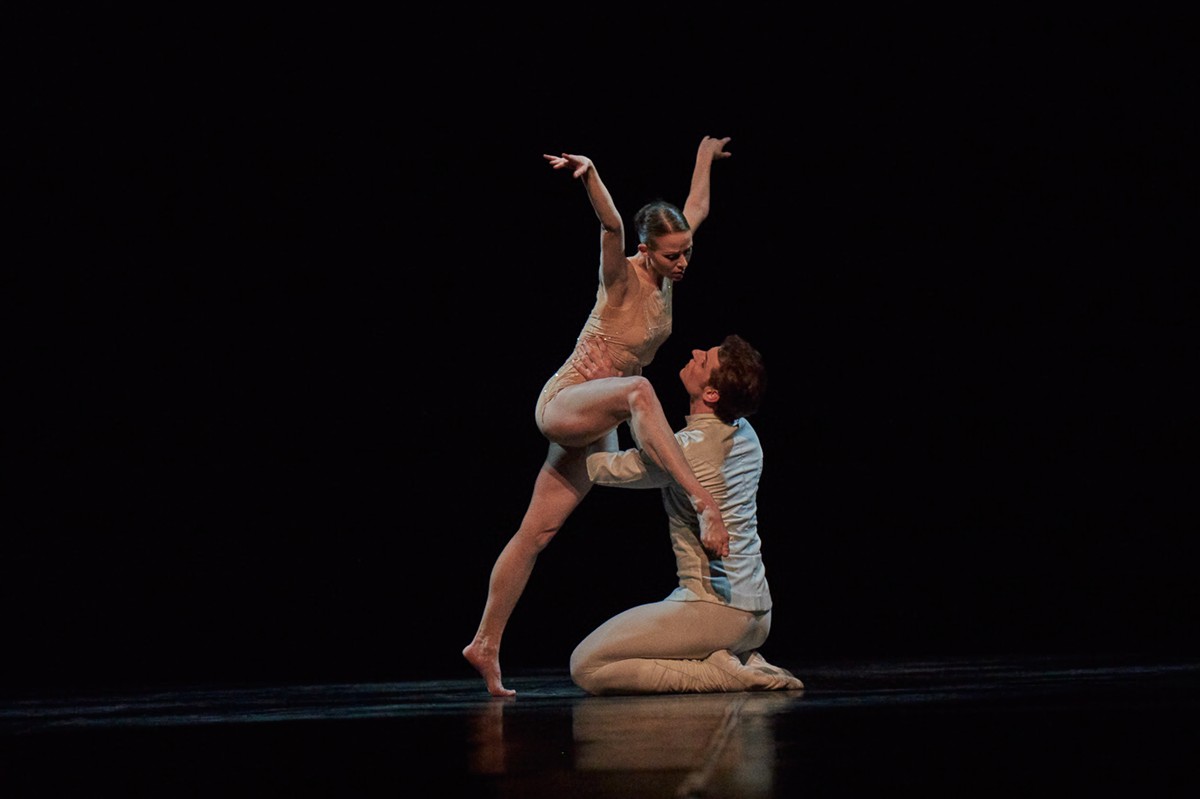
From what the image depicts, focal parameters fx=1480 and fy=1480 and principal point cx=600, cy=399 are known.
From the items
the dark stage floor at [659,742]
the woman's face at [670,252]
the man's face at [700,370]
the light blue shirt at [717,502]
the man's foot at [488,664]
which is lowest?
the man's foot at [488,664]

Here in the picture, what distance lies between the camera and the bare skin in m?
3.26

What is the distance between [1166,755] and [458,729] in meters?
1.17

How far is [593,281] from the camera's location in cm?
550

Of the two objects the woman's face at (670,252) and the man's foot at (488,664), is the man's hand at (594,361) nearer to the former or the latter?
the woman's face at (670,252)

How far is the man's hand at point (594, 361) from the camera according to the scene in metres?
3.74

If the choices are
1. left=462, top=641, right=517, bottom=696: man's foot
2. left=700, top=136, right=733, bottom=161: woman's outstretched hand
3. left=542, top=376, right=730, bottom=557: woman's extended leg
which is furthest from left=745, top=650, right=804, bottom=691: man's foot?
left=700, top=136, right=733, bottom=161: woman's outstretched hand

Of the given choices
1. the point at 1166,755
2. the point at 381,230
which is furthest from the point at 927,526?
the point at 1166,755

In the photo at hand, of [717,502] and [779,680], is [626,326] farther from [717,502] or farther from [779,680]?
[779,680]

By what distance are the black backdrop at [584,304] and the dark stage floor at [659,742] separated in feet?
7.06

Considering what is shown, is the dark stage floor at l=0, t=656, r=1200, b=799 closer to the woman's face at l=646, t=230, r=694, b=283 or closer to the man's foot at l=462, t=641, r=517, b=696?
the man's foot at l=462, t=641, r=517, b=696

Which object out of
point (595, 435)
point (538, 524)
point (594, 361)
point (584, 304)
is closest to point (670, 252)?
point (594, 361)

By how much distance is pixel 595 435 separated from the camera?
11.8ft

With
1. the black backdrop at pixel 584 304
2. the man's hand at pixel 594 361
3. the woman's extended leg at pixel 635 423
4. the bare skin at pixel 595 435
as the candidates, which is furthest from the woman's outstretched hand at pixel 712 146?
the black backdrop at pixel 584 304

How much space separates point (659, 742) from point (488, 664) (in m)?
1.41
